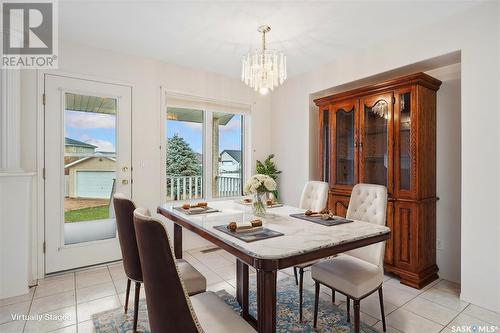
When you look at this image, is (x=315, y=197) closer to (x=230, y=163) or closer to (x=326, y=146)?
(x=326, y=146)

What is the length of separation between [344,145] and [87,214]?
10.8 feet

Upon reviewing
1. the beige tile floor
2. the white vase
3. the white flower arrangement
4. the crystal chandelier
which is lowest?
the beige tile floor

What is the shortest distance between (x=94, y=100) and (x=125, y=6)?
1331 mm

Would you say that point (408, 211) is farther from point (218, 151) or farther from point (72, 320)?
point (72, 320)

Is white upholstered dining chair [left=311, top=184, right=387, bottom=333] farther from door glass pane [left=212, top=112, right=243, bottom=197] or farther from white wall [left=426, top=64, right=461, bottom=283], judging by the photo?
door glass pane [left=212, top=112, right=243, bottom=197]

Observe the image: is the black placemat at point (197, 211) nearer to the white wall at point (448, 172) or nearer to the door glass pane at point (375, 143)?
the door glass pane at point (375, 143)

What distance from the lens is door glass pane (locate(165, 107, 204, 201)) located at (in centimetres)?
396

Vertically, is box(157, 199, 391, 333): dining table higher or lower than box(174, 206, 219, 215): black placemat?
lower

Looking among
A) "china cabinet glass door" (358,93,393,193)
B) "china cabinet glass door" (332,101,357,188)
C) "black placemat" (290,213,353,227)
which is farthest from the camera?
"china cabinet glass door" (332,101,357,188)

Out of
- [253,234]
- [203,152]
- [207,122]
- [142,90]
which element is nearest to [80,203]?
[142,90]

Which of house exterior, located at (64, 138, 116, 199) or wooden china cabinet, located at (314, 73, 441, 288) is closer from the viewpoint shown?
wooden china cabinet, located at (314, 73, 441, 288)

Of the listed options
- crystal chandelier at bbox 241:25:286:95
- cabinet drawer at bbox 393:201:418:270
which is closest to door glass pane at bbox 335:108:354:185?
cabinet drawer at bbox 393:201:418:270

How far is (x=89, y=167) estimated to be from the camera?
3.28 m

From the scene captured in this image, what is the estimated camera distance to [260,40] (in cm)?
303
